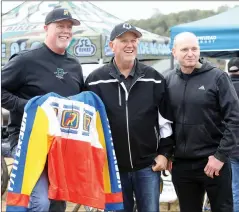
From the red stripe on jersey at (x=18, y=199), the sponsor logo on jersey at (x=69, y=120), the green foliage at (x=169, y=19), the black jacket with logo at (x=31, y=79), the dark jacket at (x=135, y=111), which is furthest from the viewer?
the green foliage at (x=169, y=19)

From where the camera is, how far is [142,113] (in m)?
3.65

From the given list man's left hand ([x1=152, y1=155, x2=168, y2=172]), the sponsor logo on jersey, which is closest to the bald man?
man's left hand ([x1=152, y1=155, x2=168, y2=172])

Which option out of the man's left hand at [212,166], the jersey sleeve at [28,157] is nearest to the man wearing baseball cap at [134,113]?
the man's left hand at [212,166]

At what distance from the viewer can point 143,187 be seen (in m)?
3.74

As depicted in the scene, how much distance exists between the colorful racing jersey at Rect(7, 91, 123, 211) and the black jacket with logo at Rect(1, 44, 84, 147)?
0.19 metres

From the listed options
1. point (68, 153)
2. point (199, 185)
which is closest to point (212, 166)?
point (199, 185)

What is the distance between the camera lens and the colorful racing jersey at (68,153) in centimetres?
327

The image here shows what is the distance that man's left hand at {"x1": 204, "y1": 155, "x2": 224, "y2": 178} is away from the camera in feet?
11.7

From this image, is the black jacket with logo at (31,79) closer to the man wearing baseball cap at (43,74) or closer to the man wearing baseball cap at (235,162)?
the man wearing baseball cap at (43,74)

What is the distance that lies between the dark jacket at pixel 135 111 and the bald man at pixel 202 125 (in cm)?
13

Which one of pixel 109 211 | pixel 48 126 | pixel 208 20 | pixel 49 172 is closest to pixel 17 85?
pixel 48 126

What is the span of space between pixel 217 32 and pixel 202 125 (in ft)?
8.14

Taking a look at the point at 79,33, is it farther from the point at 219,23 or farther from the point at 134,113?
the point at 134,113

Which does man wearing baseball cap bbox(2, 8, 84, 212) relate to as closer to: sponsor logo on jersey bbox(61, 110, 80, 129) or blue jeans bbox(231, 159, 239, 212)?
sponsor logo on jersey bbox(61, 110, 80, 129)
